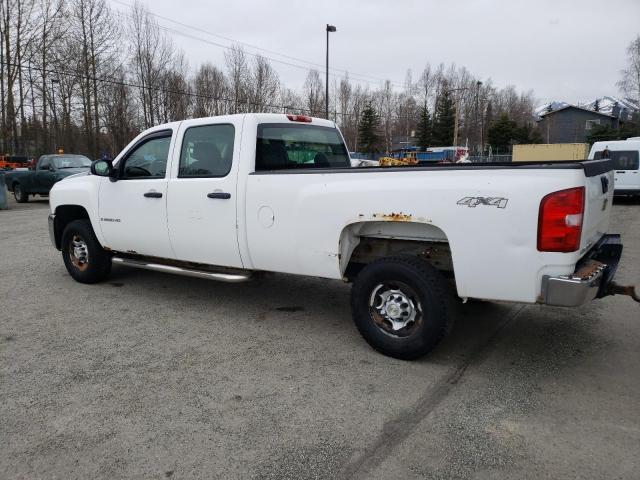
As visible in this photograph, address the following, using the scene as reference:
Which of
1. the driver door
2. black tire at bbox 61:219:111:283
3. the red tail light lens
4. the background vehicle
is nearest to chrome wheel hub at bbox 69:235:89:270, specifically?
black tire at bbox 61:219:111:283

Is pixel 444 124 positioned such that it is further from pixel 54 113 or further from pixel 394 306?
pixel 394 306

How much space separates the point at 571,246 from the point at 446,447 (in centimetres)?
150

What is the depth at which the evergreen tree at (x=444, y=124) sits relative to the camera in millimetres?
68062

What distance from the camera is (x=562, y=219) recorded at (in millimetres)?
3271

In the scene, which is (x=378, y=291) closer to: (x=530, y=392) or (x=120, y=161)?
(x=530, y=392)

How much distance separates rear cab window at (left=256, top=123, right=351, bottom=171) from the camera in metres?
4.96

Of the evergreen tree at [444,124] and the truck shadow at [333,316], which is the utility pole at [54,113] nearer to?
the truck shadow at [333,316]

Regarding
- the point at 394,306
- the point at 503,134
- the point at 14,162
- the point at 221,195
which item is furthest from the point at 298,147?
the point at 503,134

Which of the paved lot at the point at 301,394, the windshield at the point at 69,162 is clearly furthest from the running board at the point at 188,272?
the windshield at the point at 69,162

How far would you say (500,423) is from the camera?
10.4ft

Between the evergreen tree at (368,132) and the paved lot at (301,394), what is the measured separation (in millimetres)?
63739

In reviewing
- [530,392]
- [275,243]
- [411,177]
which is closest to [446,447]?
[530,392]

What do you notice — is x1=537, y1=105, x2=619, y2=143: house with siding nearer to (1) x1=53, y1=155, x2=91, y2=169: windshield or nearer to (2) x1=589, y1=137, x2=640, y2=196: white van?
(2) x1=589, y1=137, x2=640, y2=196: white van

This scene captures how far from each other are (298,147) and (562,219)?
2.88 m
